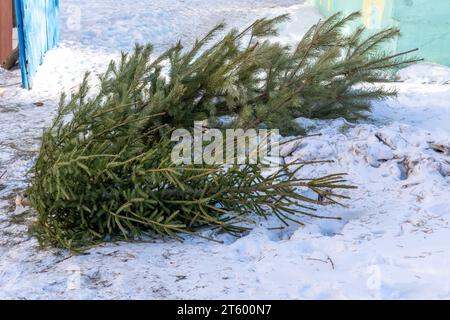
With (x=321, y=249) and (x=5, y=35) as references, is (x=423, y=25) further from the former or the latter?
(x=5, y=35)

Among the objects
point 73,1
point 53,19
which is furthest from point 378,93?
point 73,1

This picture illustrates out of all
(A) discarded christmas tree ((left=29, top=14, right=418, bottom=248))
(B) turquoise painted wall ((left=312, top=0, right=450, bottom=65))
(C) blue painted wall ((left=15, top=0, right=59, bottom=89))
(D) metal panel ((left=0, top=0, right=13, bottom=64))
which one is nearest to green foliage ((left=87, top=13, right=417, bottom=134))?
(A) discarded christmas tree ((left=29, top=14, right=418, bottom=248))

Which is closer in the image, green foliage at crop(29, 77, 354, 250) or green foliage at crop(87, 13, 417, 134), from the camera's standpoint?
green foliage at crop(29, 77, 354, 250)

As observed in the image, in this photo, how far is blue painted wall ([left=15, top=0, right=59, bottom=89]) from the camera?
7.06 m

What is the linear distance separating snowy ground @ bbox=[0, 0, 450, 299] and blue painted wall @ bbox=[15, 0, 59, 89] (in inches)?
69.7

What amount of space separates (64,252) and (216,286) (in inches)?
33.0

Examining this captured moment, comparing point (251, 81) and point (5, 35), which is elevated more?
point (5, 35)

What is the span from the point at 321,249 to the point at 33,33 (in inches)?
207

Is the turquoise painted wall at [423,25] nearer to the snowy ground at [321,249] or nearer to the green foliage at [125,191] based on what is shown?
the snowy ground at [321,249]

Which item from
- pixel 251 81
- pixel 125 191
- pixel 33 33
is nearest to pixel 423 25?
pixel 251 81

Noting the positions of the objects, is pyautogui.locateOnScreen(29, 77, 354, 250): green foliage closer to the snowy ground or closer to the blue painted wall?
the snowy ground

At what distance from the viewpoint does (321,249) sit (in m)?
3.20

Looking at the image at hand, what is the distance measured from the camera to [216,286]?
2.88 metres
